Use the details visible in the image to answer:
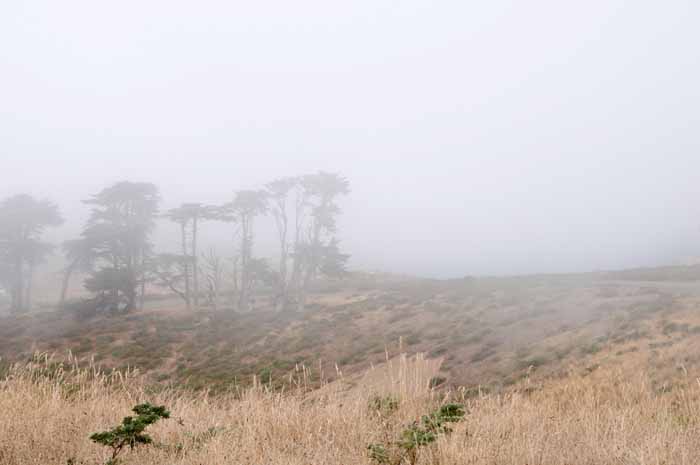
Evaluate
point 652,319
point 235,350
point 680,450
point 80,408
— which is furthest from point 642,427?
point 235,350

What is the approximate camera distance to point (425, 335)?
19.7m

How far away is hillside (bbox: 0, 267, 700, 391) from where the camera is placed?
12062mm

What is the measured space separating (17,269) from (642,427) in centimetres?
4309

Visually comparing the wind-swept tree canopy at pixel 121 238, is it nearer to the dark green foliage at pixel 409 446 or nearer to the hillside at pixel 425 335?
the hillside at pixel 425 335

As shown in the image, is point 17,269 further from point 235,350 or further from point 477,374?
point 477,374

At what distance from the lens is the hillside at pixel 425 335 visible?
12.1 metres

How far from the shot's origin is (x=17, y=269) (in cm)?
3662

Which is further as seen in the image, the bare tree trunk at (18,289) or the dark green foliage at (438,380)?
the bare tree trunk at (18,289)

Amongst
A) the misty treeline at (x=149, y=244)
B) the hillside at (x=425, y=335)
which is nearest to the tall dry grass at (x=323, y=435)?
the hillside at (x=425, y=335)

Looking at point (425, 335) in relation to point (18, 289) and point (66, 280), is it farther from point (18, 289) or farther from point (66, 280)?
point (18, 289)

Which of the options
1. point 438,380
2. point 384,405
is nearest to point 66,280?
point 438,380

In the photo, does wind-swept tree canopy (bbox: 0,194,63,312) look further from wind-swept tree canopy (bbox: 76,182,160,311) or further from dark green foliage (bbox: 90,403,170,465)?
dark green foliage (bbox: 90,403,170,465)

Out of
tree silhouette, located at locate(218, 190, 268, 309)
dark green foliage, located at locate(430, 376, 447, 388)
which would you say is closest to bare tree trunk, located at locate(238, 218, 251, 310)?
tree silhouette, located at locate(218, 190, 268, 309)

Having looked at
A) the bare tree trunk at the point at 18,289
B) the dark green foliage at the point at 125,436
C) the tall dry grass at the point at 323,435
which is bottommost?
the bare tree trunk at the point at 18,289
